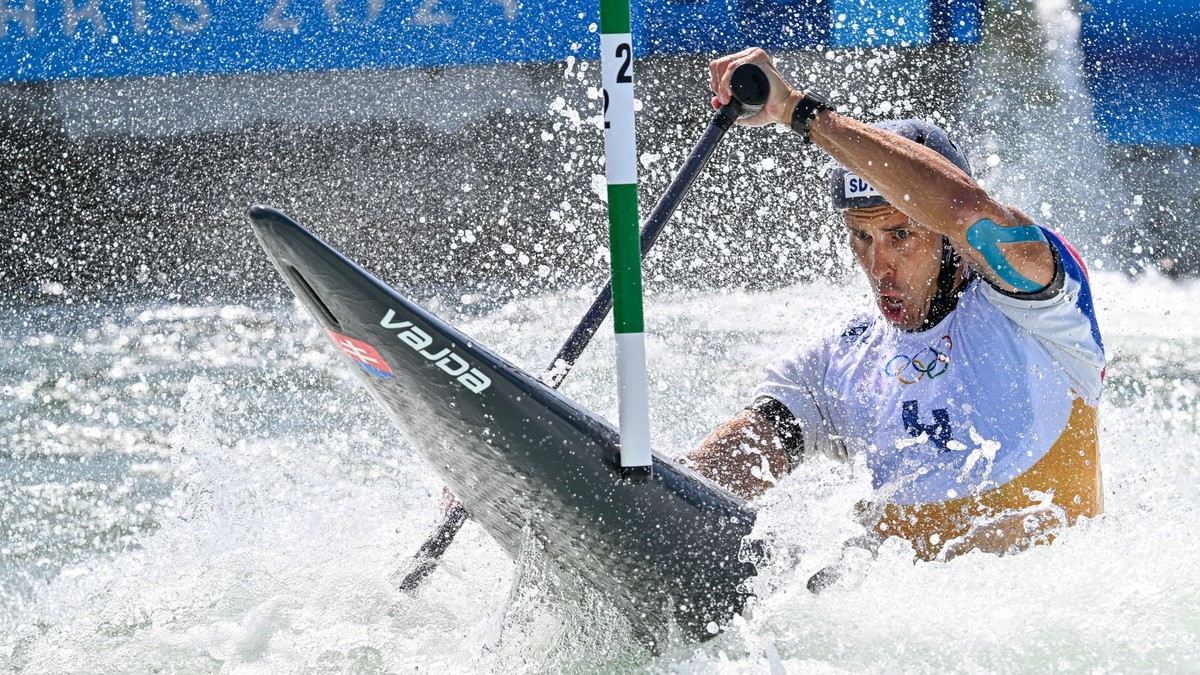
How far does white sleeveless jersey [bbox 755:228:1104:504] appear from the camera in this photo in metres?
2.96

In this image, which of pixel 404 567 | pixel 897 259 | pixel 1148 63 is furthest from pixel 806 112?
pixel 1148 63

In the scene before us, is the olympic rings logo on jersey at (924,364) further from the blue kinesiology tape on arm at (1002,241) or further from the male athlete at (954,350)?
the blue kinesiology tape on arm at (1002,241)

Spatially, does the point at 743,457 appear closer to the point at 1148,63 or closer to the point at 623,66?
the point at 623,66

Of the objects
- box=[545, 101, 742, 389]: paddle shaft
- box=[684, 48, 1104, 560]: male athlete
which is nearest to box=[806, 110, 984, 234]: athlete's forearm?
box=[684, 48, 1104, 560]: male athlete

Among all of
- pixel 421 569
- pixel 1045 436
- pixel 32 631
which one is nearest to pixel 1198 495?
pixel 1045 436

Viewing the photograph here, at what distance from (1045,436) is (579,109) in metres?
6.48

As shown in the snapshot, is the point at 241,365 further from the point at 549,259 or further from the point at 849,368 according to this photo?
the point at 849,368

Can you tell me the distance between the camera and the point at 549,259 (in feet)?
31.2

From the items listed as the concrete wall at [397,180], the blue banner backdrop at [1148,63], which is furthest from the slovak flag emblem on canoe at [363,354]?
the blue banner backdrop at [1148,63]

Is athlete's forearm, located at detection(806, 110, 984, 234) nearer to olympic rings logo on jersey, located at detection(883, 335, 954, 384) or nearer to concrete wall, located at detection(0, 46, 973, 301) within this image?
olympic rings logo on jersey, located at detection(883, 335, 954, 384)

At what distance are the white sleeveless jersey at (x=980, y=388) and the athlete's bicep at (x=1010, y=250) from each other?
0.04 metres

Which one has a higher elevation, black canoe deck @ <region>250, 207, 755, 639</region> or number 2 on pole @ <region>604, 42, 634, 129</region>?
number 2 on pole @ <region>604, 42, 634, 129</region>

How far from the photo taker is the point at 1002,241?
2811 mm

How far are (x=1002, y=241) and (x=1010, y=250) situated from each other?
0.12ft
